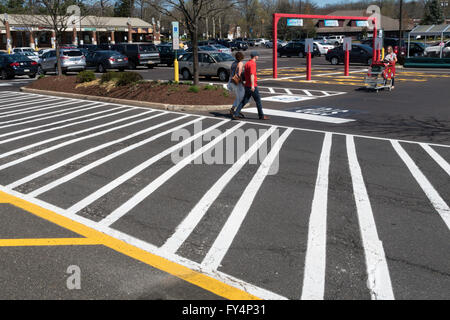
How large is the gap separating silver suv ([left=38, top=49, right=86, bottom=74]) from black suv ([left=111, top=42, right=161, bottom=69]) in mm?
3948

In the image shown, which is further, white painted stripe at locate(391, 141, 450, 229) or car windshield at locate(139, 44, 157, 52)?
car windshield at locate(139, 44, 157, 52)

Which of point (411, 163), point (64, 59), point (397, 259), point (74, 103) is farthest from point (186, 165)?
point (64, 59)

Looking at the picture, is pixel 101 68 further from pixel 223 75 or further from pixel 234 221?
pixel 234 221

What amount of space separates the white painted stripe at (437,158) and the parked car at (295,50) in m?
37.9

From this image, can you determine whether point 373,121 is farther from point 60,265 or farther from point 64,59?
point 64,59

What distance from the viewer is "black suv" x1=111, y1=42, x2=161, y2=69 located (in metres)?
34.5

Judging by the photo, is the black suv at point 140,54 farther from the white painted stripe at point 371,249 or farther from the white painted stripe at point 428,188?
the white painted stripe at point 371,249

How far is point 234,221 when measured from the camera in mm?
5707

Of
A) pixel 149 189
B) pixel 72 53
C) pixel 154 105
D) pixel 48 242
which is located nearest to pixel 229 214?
pixel 149 189

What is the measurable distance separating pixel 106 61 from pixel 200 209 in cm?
2824

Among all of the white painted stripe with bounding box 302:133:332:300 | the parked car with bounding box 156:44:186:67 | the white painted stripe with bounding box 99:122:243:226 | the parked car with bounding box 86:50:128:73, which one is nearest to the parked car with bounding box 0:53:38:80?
the parked car with bounding box 86:50:128:73

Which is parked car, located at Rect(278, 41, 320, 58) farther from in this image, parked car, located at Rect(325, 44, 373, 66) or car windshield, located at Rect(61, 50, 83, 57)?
car windshield, located at Rect(61, 50, 83, 57)

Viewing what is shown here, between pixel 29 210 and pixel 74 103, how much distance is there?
12406 millimetres
